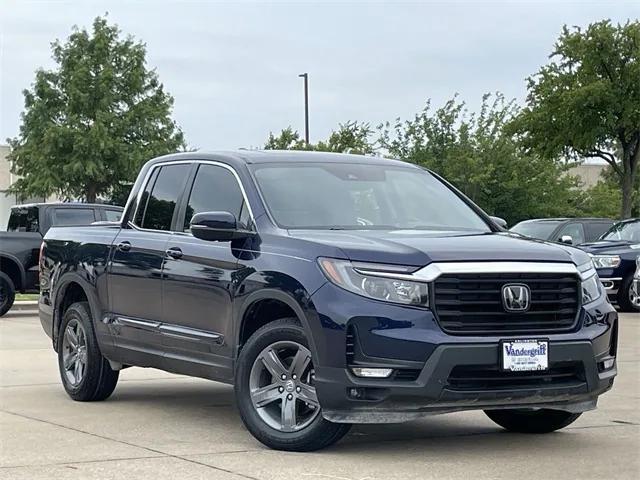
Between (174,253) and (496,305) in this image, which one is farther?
(174,253)

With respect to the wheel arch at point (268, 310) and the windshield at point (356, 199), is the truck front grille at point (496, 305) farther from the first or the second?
the windshield at point (356, 199)

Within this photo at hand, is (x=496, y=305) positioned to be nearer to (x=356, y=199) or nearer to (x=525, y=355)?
(x=525, y=355)

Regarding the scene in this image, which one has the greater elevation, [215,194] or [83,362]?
[215,194]

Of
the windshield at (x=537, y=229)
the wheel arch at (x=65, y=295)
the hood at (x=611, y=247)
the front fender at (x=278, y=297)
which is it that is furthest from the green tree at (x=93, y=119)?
the front fender at (x=278, y=297)

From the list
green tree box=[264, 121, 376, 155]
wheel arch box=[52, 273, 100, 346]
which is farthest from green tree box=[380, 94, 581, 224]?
wheel arch box=[52, 273, 100, 346]

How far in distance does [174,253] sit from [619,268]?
1334 centimetres

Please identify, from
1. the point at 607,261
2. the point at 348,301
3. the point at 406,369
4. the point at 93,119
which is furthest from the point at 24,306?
the point at 93,119

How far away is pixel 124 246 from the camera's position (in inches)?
353

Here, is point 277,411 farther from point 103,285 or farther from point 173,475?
point 103,285

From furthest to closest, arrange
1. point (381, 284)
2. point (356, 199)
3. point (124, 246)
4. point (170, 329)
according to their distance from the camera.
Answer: point (124, 246) → point (170, 329) → point (356, 199) → point (381, 284)

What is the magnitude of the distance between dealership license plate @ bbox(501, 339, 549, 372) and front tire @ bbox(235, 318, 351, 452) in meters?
1.02

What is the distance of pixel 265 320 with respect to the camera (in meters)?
7.49

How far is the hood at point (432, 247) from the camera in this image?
6742mm

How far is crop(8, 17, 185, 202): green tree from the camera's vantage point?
148ft
